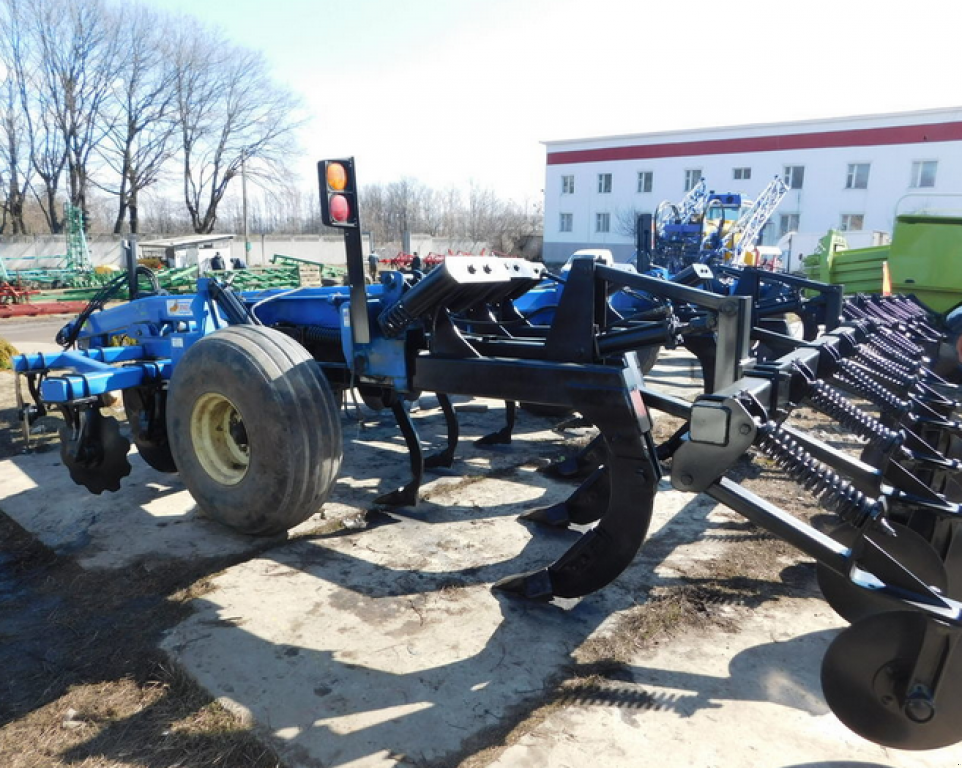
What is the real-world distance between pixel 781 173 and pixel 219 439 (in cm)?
3660

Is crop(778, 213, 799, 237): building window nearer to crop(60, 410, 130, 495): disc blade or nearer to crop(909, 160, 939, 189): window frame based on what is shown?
crop(909, 160, 939, 189): window frame

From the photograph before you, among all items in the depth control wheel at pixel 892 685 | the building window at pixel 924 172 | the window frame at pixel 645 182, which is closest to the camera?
the depth control wheel at pixel 892 685

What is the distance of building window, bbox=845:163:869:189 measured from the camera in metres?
33.0

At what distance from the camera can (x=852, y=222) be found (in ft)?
110

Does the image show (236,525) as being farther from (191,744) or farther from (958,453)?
(958,453)

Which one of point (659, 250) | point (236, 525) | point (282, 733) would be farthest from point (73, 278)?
point (282, 733)

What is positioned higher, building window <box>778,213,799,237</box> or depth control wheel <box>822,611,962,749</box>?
building window <box>778,213,799,237</box>

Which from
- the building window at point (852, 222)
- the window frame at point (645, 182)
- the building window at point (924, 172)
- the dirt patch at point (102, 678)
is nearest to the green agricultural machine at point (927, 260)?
the dirt patch at point (102, 678)

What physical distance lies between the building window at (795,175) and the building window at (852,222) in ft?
8.49

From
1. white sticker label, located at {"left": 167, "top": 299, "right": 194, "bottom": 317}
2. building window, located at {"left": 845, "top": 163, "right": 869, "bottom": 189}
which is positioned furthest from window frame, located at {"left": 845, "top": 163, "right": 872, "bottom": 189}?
white sticker label, located at {"left": 167, "top": 299, "right": 194, "bottom": 317}

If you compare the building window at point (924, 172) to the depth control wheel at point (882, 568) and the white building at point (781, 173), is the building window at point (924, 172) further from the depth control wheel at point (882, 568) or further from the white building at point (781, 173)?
the depth control wheel at point (882, 568)

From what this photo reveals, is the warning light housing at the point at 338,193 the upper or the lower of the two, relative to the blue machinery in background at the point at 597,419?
upper

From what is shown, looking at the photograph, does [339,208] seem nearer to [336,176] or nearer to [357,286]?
[336,176]

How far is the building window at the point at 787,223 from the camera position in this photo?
35.0 m
